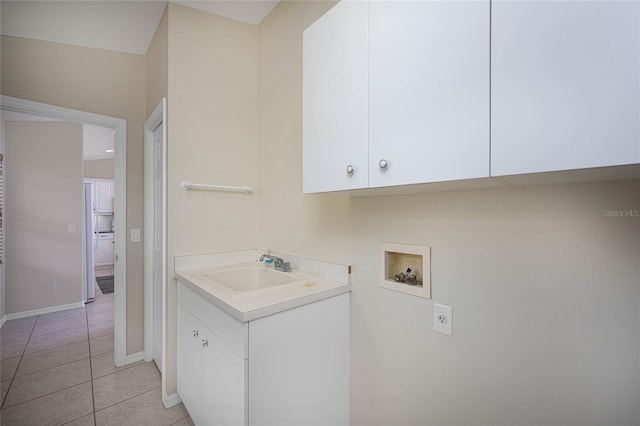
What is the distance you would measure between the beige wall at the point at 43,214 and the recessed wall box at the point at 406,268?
4290 millimetres

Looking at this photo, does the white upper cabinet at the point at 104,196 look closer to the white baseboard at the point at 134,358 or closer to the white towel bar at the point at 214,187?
the white baseboard at the point at 134,358

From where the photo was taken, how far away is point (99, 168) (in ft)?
20.9

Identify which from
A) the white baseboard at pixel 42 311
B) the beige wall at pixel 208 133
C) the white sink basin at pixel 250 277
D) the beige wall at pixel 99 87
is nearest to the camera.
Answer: the white sink basin at pixel 250 277

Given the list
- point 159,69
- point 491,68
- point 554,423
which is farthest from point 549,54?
point 159,69

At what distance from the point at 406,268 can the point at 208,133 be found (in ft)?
5.18

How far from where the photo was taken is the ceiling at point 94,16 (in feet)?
6.06

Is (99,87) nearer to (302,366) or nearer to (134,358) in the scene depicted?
(134,358)

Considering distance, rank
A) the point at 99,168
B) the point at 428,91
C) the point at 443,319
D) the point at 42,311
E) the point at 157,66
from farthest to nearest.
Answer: the point at 99,168
the point at 42,311
the point at 157,66
the point at 443,319
the point at 428,91

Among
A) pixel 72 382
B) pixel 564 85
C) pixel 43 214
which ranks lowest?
pixel 72 382

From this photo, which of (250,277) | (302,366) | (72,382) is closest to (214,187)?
(250,277)

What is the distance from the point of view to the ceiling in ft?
6.06

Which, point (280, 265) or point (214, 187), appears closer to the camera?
point (280, 265)

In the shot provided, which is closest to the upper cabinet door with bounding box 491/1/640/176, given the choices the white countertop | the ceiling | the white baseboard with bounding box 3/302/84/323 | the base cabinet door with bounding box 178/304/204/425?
the white countertop

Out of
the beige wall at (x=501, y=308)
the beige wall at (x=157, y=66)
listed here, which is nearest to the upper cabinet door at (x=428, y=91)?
the beige wall at (x=501, y=308)
